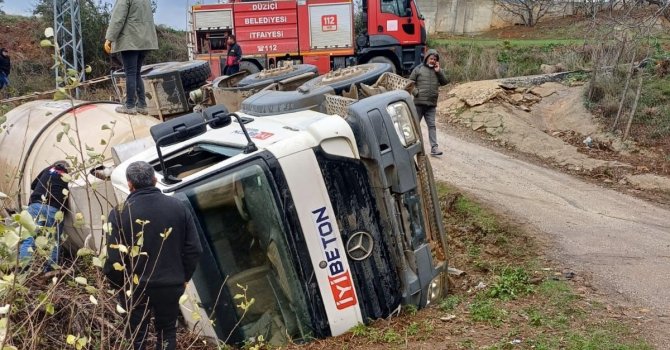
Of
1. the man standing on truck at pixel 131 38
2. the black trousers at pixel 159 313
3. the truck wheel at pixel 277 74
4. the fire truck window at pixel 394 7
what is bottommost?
the black trousers at pixel 159 313

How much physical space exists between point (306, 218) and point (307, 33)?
14130 mm

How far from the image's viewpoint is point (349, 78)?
17.8 ft

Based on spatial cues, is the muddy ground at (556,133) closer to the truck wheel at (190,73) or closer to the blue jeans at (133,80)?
the truck wheel at (190,73)

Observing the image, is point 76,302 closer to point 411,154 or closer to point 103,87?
point 411,154

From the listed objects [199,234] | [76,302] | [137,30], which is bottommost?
[76,302]

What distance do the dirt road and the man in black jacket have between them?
289cm

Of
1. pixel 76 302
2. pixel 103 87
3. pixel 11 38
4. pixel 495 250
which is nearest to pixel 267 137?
pixel 76 302

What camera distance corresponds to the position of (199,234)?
391 centimetres

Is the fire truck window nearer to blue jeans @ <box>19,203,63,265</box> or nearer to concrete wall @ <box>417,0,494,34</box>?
blue jeans @ <box>19,203,63,265</box>

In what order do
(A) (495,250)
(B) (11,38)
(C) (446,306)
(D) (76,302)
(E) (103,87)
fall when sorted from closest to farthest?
(D) (76,302), (C) (446,306), (A) (495,250), (E) (103,87), (B) (11,38)

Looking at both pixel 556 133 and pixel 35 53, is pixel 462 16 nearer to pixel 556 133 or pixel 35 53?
pixel 35 53

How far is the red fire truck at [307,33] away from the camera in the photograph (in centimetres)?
1744

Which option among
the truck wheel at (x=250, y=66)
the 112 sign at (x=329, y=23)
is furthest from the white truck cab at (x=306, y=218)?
the 112 sign at (x=329, y=23)

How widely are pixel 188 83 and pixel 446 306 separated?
14.5 feet
